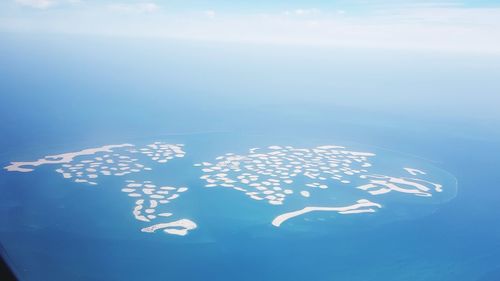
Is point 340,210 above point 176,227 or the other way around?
above

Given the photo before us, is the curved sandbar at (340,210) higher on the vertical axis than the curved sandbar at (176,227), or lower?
higher

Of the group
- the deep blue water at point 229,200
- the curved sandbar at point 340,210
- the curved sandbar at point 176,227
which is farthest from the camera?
the curved sandbar at point 340,210

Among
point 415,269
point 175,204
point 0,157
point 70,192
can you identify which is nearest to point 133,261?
point 175,204

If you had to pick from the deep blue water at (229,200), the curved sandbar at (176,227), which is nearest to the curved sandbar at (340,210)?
the deep blue water at (229,200)

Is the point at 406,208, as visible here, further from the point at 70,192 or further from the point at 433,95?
the point at 433,95

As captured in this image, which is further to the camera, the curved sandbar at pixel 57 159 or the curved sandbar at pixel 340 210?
the curved sandbar at pixel 57 159

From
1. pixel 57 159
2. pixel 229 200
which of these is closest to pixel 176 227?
pixel 229 200

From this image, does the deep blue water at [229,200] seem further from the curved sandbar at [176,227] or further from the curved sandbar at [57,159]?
the curved sandbar at [57,159]

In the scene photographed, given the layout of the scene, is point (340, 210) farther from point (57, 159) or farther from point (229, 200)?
point (57, 159)
